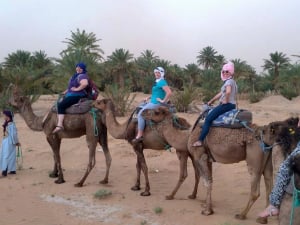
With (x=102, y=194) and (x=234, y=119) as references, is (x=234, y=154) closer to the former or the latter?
(x=234, y=119)

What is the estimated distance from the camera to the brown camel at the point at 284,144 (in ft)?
12.5

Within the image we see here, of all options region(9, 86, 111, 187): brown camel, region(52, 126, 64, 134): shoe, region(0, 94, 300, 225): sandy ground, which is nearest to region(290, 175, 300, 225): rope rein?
region(0, 94, 300, 225): sandy ground

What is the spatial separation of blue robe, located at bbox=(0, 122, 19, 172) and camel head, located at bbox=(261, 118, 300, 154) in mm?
6637

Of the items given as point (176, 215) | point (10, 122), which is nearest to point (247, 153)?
point (176, 215)

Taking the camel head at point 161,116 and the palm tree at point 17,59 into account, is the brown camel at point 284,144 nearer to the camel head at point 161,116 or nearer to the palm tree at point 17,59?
the camel head at point 161,116

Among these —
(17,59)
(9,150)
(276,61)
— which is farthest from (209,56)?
(9,150)

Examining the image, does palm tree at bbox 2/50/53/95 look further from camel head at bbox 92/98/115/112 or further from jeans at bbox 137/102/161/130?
jeans at bbox 137/102/161/130

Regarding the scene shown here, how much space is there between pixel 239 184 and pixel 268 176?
93.3 inches

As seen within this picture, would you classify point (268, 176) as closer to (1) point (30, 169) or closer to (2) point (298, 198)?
(2) point (298, 198)

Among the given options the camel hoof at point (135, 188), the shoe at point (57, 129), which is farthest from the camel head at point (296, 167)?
the shoe at point (57, 129)

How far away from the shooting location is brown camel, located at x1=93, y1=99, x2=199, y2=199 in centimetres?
834

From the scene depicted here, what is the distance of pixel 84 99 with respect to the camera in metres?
10.2

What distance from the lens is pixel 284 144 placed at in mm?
5645

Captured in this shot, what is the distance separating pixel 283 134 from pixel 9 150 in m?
7.40
